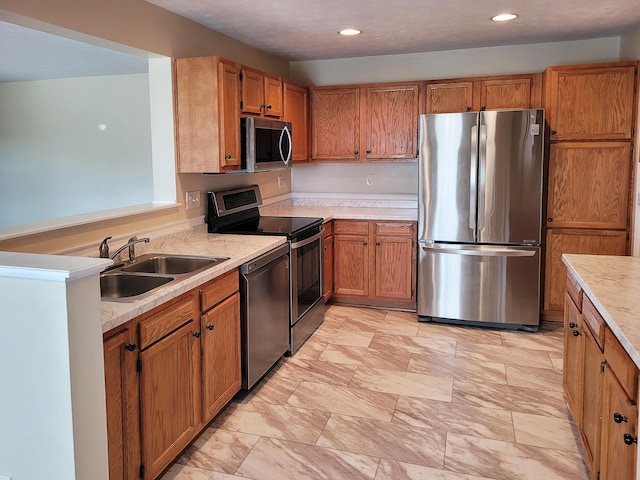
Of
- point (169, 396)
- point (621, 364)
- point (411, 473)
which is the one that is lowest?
point (411, 473)

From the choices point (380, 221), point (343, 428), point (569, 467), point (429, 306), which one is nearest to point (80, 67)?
point (380, 221)

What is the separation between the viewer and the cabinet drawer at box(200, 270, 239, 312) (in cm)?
260

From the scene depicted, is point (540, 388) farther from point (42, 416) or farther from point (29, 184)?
point (29, 184)

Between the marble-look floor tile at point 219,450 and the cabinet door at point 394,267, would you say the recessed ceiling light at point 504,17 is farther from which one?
the marble-look floor tile at point 219,450

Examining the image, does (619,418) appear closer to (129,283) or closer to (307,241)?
(129,283)

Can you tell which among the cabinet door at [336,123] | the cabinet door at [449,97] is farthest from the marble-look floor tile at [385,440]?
the cabinet door at [449,97]

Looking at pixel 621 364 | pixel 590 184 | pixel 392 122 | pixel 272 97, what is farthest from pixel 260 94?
pixel 621 364

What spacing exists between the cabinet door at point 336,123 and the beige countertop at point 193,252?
170 centimetres

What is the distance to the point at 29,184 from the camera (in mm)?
6555

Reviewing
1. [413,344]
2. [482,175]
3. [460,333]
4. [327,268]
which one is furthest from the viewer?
[327,268]

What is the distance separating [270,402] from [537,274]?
7.66 feet

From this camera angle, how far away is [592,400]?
2217 millimetres

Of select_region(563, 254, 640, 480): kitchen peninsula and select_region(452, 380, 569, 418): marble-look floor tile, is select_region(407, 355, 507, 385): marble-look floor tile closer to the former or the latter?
select_region(452, 380, 569, 418): marble-look floor tile

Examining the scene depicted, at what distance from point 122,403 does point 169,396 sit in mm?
343
